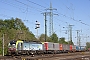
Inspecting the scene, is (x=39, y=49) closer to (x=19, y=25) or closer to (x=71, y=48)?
(x=71, y=48)

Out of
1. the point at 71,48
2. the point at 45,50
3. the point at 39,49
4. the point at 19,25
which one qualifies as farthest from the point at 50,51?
the point at 19,25

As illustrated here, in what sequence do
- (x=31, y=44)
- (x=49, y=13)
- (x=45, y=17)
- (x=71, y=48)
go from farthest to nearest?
(x=71, y=48) → (x=45, y=17) → (x=49, y=13) → (x=31, y=44)

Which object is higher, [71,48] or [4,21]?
[4,21]

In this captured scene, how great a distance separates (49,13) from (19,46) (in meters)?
13.5

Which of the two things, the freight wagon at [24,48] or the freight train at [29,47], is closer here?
the freight wagon at [24,48]

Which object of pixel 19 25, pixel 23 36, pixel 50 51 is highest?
pixel 19 25

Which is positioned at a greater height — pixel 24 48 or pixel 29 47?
pixel 29 47

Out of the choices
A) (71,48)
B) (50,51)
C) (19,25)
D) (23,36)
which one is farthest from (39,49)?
(19,25)

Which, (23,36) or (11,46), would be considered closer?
(11,46)

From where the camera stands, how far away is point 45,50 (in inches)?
2404

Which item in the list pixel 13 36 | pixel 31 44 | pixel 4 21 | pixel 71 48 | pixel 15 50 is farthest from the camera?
pixel 4 21

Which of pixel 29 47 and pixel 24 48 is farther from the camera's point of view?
pixel 29 47

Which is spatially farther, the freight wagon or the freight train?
the freight train

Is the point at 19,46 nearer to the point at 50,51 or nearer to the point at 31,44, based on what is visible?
the point at 31,44
